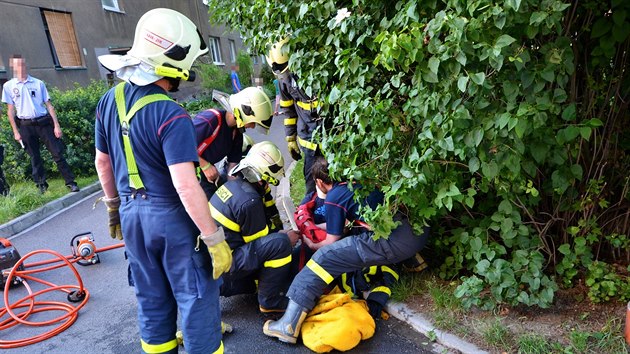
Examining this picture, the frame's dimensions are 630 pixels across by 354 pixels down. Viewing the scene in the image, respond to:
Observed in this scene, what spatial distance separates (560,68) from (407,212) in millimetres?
1312

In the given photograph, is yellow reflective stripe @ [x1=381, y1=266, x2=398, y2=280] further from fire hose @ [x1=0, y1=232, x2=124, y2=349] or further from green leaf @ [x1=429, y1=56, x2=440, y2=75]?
fire hose @ [x1=0, y1=232, x2=124, y2=349]

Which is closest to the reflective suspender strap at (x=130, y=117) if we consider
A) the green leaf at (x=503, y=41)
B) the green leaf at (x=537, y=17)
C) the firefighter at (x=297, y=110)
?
the green leaf at (x=503, y=41)

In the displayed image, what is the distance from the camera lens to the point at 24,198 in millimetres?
6492

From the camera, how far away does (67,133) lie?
7.78 metres

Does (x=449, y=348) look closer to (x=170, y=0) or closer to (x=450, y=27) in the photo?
(x=450, y=27)

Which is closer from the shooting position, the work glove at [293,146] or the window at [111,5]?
the work glove at [293,146]

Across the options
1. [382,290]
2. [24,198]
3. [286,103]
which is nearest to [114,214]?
[382,290]

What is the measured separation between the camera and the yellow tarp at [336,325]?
285 cm

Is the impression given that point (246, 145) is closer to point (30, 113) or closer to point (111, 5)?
point (30, 113)

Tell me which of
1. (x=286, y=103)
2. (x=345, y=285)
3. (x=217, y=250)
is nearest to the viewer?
(x=217, y=250)

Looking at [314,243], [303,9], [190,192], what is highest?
[303,9]

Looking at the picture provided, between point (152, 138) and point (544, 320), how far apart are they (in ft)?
8.92

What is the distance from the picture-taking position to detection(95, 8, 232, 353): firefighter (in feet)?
7.01

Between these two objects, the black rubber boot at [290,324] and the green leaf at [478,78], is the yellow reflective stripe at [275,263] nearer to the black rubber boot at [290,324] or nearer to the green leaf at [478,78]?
the black rubber boot at [290,324]
